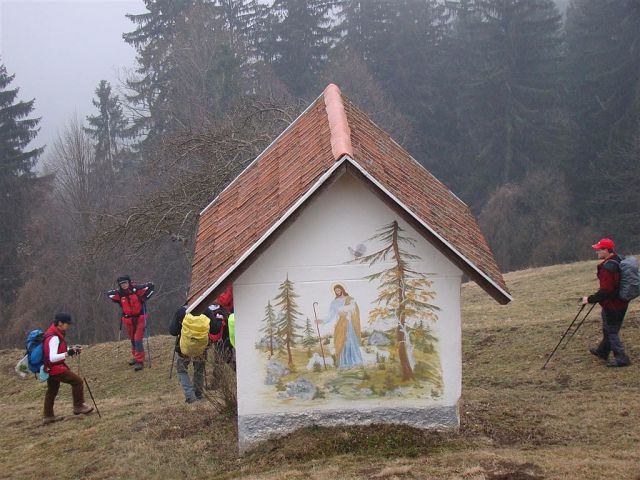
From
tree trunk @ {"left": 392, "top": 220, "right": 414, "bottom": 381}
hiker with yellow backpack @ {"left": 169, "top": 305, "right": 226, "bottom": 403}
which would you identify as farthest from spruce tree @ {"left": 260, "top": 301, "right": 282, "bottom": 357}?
hiker with yellow backpack @ {"left": 169, "top": 305, "right": 226, "bottom": 403}

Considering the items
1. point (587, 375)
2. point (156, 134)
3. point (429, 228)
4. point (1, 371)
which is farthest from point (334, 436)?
point (156, 134)

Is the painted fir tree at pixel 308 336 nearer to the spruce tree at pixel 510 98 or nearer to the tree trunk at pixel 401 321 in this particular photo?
the tree trunk at pixel 401 321

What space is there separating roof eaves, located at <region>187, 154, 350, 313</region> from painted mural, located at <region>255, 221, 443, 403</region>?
699 mm

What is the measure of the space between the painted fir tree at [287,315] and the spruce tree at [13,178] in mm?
34085

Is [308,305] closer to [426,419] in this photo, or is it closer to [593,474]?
[426,419]

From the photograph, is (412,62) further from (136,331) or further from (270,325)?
(270,325)

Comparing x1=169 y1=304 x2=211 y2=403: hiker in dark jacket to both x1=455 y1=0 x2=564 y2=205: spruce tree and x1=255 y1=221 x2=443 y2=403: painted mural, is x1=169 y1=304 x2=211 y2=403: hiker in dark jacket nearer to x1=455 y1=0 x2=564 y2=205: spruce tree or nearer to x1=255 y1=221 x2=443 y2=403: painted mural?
x1=255 y1=221 x2=443 y2=403: painted mural

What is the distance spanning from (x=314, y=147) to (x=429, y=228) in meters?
2.18

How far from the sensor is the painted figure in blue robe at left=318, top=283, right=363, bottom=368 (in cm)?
904

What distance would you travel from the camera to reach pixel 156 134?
39.1 meters

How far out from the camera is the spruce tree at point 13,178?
39969 mm

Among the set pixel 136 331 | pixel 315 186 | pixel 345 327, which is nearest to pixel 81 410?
pixel 136 331

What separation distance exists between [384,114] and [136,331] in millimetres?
27809

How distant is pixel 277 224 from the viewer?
852cm
